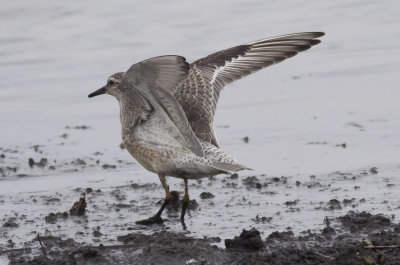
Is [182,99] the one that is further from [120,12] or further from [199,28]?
[120,12]

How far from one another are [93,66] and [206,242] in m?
8.03

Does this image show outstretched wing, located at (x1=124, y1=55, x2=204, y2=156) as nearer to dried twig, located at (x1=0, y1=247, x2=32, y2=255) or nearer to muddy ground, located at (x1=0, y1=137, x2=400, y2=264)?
muddy ground, located at (x1=0, y1=137, x2=400, y2=264)

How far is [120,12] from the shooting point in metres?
18.5

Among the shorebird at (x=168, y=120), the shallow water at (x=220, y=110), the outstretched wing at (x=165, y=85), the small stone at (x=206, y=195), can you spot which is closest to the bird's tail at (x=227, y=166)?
the shorebird at (x=168, y=120)

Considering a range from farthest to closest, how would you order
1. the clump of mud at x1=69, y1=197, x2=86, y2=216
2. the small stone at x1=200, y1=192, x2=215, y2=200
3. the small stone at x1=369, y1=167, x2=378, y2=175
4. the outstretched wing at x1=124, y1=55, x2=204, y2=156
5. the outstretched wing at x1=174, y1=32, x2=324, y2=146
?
the small stone at x1=369, y1=167, x2=378, y2=175 → the outstretched wing at x1=174, y1=32, x2=324, y2=146 → the small stone at x1=200, y1=192, x2=215, y2=200 → the clump of mud at x1=69, y1=197, x2=86, y2=216 → the outstretched wing at x1=124, y1=55, x2=204, y2=156

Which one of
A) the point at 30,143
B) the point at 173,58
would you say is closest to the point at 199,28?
the point at 30,143

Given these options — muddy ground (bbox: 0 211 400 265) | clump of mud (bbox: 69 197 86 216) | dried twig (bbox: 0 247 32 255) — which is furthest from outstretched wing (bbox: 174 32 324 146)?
dried twig (bbox: 0 247 32 255)

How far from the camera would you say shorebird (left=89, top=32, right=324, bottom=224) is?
6.86 meters

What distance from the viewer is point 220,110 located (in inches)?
459

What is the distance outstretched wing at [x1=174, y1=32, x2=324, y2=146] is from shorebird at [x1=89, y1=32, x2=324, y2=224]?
0.01 metres

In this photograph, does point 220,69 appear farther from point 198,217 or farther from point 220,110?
point 220,110

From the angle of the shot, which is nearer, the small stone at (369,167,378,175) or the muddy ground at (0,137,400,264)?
the muddy ground at (0,137,400,264)

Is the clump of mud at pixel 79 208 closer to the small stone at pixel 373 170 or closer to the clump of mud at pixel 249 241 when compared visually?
the clump of mud at pixel 249 241

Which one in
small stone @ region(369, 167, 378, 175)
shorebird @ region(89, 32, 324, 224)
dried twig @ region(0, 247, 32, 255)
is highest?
shorebird @ region(89, 32, 324, 224)
